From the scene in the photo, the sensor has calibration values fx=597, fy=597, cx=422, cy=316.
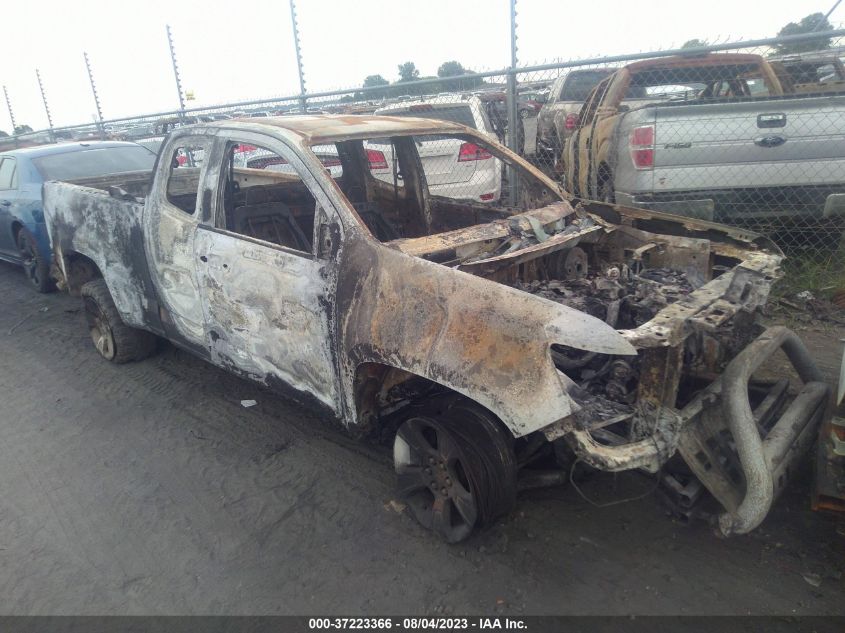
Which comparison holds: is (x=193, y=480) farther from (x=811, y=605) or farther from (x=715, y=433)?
(x=811, y=605)

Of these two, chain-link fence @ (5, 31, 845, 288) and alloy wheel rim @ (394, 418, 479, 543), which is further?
chain-link fence @ (5, 31, 845, 288)

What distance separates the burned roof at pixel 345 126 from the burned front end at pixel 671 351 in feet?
2.66

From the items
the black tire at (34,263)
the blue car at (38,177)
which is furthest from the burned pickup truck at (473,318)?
the black tire at (34,263)

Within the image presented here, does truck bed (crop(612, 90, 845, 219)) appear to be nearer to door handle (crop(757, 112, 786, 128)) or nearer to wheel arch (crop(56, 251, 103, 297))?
door handle (crop(757, 112, 786, 128))

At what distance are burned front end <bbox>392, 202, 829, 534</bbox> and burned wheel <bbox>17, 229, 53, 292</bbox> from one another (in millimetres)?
5686

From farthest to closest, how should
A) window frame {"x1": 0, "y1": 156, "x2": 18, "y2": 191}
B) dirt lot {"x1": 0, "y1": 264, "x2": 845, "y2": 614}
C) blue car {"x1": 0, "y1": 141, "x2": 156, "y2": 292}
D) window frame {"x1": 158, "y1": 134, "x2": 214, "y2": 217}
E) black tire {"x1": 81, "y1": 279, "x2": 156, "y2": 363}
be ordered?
1. window frame {"x1": 0, "y1": 156, "x2": 18, "y2": 191}
2. blue car {"x1": 0, "y1": 141, "x2": 156, "y2": 292}
3. black tire {"x1": 81, "y1": 279, "x2": 156, "y2": 363}
4. window frame {"x1": 158, "y1": 134, "x2": 214, "y2": 217}
5. dirt lot {"x1": 0, "y1": 264, "x2": 845, "y2": 614}

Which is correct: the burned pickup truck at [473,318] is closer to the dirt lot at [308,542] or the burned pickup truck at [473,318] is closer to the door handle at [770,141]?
the dirt lot at [308,542]

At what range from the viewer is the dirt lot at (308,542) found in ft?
8.23

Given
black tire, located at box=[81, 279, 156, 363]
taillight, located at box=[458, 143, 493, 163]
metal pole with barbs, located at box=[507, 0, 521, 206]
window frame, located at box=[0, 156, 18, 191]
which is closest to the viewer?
black tire, located at box=[81, 279, 156, 363]

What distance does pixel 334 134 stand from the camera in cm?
331

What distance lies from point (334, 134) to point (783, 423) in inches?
104

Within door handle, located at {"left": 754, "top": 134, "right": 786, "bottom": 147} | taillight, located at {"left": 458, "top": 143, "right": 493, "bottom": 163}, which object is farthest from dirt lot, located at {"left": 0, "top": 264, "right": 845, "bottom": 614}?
taillight, located at {"left": 458, "top": 143, "right": 493, "bottom": 163}

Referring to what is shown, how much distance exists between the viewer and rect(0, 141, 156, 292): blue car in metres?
6.45

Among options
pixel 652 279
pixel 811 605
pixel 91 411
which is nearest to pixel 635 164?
pixel 652 279
